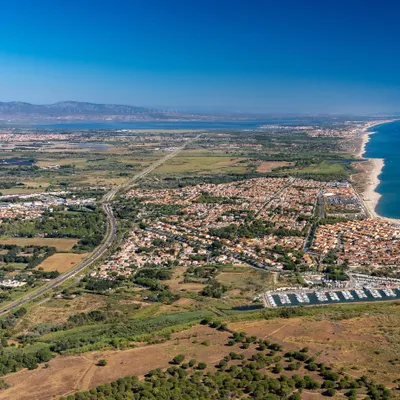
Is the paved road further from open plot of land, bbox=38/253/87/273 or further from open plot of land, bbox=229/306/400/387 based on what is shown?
open plot of land, bbox=229/306/400/387

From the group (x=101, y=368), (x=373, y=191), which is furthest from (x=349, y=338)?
(x=373, y=191)

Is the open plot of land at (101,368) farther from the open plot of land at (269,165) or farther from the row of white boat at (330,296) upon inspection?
the open plot of land at (269,165)

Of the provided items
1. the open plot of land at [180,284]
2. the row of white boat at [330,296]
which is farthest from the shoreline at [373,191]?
the open plot of land at [180,284]

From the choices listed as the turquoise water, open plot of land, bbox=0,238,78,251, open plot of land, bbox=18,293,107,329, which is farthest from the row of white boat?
the turquoise water

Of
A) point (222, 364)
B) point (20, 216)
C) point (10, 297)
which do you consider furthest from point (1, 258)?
point (222, 364)

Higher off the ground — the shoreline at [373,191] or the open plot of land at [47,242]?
the shoreline at [373,191]
